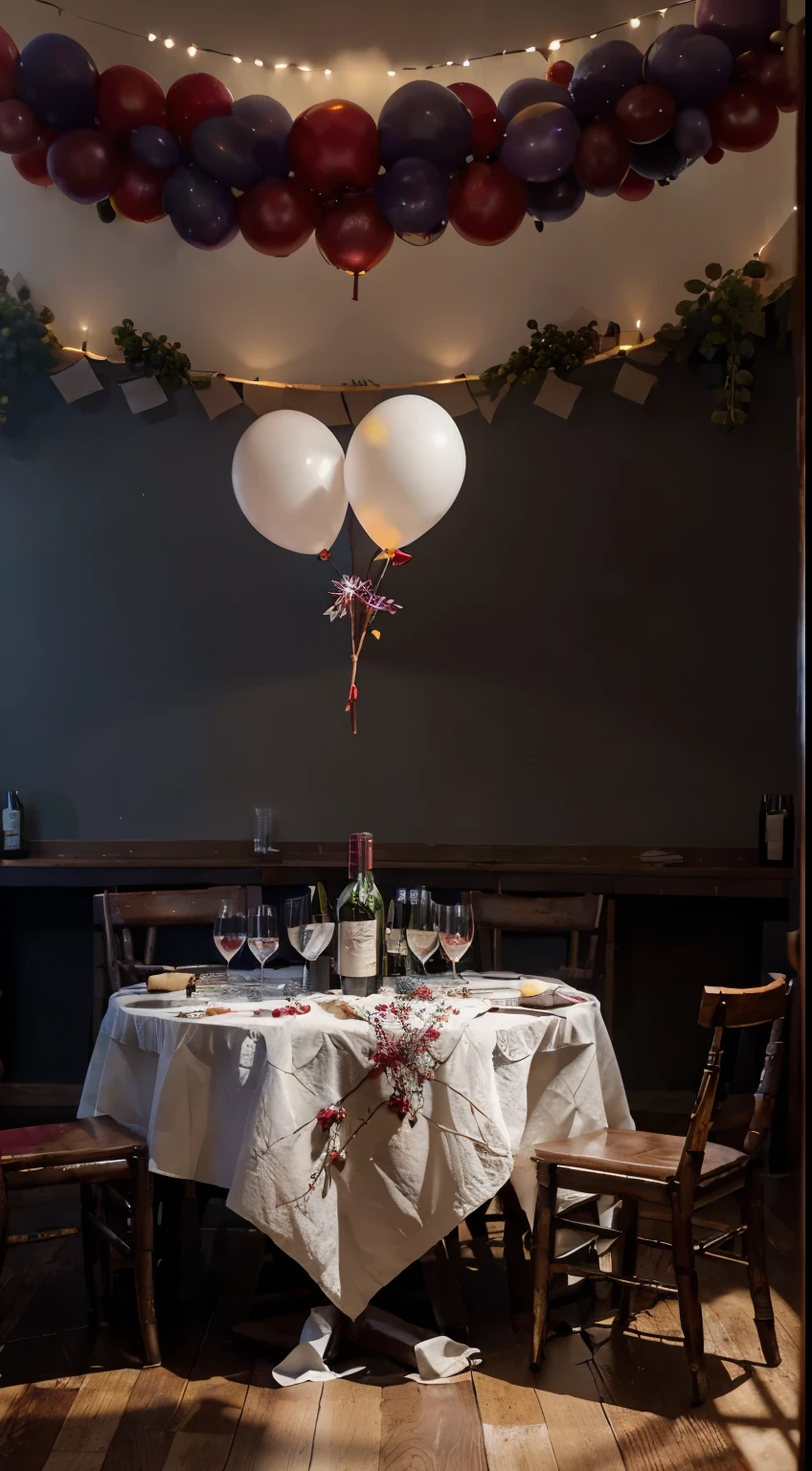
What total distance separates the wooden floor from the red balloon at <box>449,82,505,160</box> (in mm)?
2946

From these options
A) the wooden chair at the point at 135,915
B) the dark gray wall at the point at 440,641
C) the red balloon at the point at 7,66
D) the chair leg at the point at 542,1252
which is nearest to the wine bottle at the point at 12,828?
the dark gray wall at the point at 440,641

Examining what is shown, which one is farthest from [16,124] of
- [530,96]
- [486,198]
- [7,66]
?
[530,96]

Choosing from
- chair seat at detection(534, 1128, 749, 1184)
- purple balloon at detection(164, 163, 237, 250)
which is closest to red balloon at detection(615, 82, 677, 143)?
purple balloon at detection(164, 163, 237, 250)

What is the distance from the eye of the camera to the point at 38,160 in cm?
305

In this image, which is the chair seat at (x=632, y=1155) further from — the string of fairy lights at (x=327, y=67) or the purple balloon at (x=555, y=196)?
the string of fairy lights at (x=327, y=67)

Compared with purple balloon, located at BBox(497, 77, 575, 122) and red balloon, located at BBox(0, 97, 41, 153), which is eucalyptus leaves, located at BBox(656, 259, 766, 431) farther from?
red balloon, located at BBox(0, 97, 41, 153)

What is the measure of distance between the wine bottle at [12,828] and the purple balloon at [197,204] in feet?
6.95

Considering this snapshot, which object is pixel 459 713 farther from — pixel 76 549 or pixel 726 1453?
pixel 726 1453

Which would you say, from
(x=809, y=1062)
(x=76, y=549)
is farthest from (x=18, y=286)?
(x=809, y=1062)

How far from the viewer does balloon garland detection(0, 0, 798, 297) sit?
284cm

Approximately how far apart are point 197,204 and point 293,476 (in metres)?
0.78

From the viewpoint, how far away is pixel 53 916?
4.24 meters

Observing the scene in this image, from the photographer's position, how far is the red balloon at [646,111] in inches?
Answer: 112

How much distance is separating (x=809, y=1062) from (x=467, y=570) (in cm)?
351
